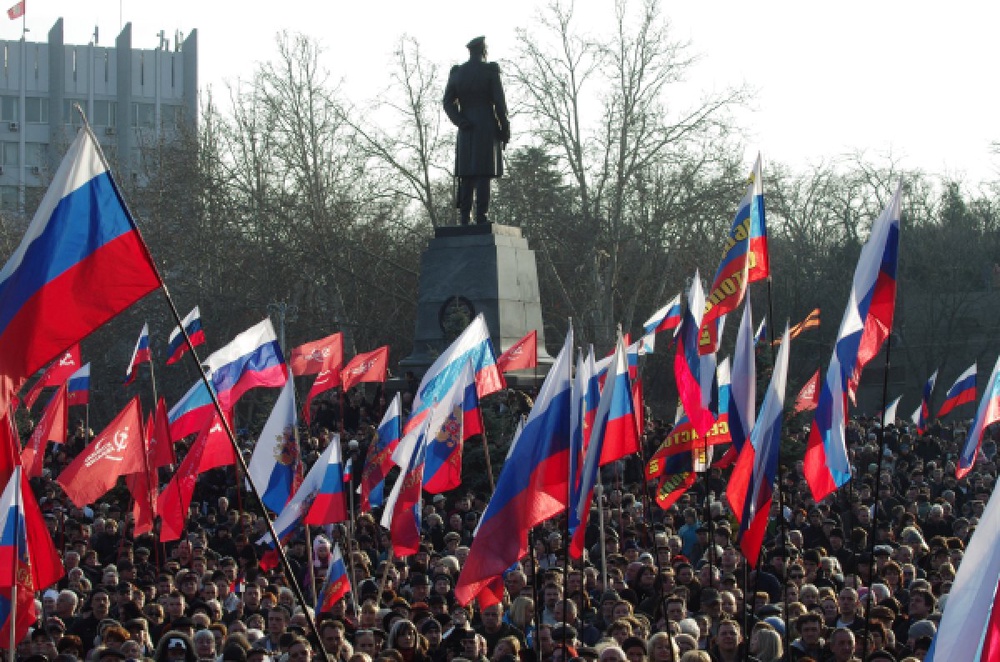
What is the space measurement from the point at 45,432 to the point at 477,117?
812 centimetres

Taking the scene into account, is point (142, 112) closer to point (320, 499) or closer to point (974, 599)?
point (320, 499)

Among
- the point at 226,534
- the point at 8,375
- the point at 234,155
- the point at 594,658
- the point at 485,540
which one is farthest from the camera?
the point at 234,155

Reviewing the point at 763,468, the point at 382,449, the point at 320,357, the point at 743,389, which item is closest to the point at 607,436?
the point at 743,389

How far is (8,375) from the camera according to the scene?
6293 mm

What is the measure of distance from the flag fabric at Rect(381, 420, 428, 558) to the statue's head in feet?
35.6

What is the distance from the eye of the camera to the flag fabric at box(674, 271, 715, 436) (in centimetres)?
1072

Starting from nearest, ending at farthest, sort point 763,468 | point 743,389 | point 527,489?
1. point 527,489
2. point 763,468
3. point 743,389

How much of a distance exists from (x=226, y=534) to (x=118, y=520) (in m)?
2.41

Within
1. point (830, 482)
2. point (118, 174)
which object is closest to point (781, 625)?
point (830, 482)

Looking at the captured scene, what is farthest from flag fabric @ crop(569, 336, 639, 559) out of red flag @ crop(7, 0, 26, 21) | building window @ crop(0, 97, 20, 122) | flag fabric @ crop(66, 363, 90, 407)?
building window @ crop(0, 97, 20, 122)

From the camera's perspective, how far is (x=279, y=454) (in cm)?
1243

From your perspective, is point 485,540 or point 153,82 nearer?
point 485,540

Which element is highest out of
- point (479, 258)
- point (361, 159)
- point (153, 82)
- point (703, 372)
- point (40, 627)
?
point (153, 82)

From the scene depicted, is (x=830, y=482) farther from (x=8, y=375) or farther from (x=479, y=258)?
(x=479, y=258)
